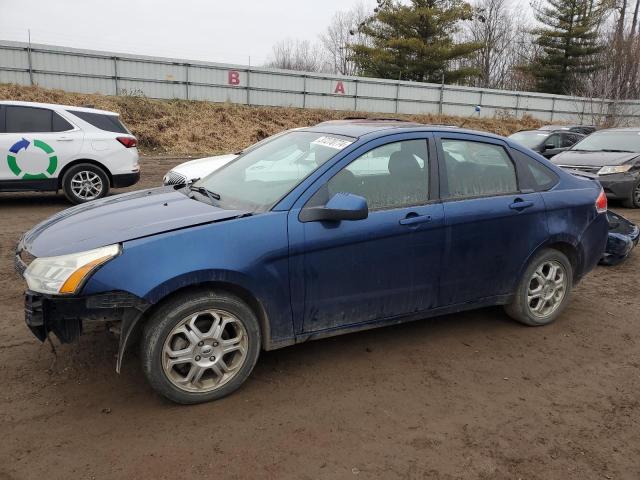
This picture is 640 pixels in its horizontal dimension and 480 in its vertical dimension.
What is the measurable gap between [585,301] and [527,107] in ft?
103

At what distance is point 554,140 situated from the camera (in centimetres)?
1450

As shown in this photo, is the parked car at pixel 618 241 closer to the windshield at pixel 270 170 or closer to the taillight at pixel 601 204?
the taillight at pixel 601 204

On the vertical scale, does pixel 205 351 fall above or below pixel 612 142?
below

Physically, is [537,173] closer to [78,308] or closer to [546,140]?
[78,308]

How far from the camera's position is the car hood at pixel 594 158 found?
10.7 meters

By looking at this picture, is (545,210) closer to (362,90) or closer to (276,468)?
(276,468)

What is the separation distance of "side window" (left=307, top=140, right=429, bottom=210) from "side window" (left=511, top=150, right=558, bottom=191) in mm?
970

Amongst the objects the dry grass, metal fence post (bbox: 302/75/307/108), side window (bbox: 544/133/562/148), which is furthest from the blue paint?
metal fence post (bbox: 302/75/307/108)

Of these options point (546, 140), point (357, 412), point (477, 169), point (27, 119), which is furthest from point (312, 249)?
point (546, 140)

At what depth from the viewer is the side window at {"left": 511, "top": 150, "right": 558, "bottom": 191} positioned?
438 cm

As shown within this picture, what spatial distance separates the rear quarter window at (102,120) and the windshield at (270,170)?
5931 mm

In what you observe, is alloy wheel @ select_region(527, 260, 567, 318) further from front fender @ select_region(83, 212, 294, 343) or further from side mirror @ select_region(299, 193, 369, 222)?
front fender @ select_region(83, 212, 294, 343)

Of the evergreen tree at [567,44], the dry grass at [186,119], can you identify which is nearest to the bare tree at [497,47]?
the evergreen tree at [567,44]

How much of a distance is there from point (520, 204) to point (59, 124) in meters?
7.76
